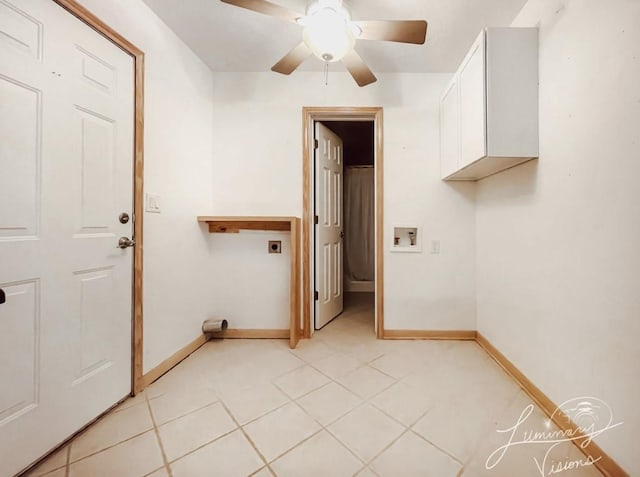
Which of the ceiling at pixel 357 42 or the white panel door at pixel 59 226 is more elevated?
the ceiling at pixel 357 42

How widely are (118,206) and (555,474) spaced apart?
90.2 inches

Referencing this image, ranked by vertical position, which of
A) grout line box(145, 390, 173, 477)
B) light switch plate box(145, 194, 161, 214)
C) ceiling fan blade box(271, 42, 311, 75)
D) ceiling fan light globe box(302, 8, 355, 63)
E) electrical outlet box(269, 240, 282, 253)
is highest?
ceiling fan blade box(271, 42, 311, 75)

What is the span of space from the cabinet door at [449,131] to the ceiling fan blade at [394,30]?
61 centimetres

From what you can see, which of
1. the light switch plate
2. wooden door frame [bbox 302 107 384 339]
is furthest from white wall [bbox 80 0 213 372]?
wooden door frame [bbox 302 107 384 339]

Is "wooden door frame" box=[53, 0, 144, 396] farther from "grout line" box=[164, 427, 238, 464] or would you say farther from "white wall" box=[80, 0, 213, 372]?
"grout line" box=[164, 427, 238, 464]

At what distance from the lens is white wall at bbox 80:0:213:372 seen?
154cm

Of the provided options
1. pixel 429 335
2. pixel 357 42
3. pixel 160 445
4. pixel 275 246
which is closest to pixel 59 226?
pixel 160 445

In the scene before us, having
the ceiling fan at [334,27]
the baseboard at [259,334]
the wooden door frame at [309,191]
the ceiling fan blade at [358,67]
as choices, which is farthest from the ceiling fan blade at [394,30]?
the baseboard at [259,334]

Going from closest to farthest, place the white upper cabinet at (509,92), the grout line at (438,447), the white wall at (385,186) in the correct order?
the grout line at (438,447) < the white upper cabinet at (509,92) < the white wall at (385,186)

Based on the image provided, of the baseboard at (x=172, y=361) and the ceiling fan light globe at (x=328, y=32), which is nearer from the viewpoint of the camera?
the ceiling fan light globe at (x=328, y=32)

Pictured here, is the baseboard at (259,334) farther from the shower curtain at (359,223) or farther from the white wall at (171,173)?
the shower curtain at (359,223)

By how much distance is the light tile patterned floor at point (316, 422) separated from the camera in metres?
1.02

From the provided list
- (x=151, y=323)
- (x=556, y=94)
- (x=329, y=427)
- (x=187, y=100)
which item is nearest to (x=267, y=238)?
(x=151, y=323)

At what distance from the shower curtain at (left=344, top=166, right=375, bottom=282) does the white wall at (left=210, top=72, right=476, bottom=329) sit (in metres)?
1.82
